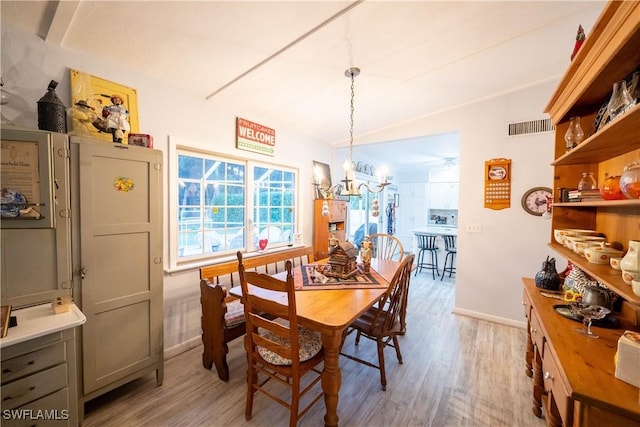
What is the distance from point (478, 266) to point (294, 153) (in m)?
2.91

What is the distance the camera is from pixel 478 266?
3.30 m

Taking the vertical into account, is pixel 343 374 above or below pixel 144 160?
below

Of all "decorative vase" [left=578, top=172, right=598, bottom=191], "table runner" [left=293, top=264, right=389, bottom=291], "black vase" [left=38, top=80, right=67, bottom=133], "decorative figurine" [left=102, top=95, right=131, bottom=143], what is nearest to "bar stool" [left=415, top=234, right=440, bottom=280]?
"table runner" [left=293, top=264, right=389, bottom=291]

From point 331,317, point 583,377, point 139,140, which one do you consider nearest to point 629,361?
point 583,377

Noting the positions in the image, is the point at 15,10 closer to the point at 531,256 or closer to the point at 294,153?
the point at 294,153

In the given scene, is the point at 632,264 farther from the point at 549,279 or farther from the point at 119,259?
the point at 119,259

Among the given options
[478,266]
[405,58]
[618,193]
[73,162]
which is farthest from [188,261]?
[478,266]

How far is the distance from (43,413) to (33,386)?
0.15 meters

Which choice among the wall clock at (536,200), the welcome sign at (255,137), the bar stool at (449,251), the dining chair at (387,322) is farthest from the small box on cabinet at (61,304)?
the bar stool at (449,251)

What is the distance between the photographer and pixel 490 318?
321cm

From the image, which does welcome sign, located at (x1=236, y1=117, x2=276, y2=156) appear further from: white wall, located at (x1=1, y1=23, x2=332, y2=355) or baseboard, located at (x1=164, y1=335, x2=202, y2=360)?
baseboard, located at (x1=164, y1=335, x2=202, y2=360)

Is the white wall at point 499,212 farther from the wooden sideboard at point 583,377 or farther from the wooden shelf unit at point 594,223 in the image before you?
the wooden sideboard at point 583,377

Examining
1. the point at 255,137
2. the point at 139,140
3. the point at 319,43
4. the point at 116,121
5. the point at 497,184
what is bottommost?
the point at 497,184

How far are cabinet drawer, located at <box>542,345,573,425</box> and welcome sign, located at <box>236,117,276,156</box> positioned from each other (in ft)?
9.77
